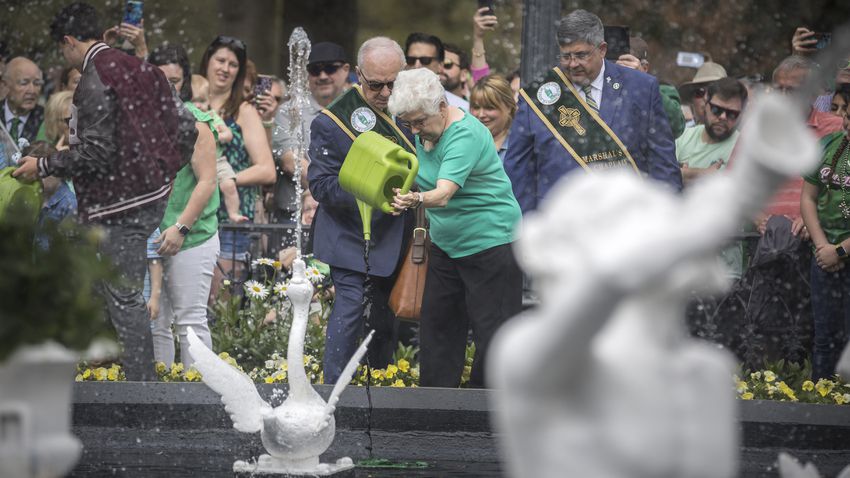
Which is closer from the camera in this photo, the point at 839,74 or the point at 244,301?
the point at 839,74

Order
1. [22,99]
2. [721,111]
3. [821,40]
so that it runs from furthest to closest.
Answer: [22,99], [821,40], [721,111]

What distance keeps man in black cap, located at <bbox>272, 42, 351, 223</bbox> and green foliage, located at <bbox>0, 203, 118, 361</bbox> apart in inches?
242

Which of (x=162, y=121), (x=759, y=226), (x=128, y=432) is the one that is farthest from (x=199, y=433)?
(x=759, y=226)

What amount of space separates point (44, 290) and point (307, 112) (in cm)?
659

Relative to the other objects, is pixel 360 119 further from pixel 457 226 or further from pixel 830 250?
pixel 830 250

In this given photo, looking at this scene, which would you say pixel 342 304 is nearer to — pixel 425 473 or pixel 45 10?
pixel 425 473

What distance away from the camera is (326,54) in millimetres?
10078

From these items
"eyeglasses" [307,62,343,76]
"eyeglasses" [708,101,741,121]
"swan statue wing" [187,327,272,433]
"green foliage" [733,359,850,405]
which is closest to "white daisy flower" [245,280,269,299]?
"eyeglasses" [307,62,343,76]

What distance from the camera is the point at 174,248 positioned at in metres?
8.32

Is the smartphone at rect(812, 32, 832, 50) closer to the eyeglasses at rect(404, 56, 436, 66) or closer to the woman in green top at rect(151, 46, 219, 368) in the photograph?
the eyeglasses at rect(404, 56, 436, 66)

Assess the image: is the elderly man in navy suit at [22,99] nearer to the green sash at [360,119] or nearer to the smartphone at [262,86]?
the smartphone at [262,86]

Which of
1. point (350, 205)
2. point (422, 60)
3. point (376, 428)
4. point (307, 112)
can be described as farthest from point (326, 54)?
point (376, 428)

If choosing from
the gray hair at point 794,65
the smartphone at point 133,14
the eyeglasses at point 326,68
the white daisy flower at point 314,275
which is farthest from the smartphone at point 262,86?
the gray hair at point 794,65

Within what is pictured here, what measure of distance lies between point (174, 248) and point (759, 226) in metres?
3.46
